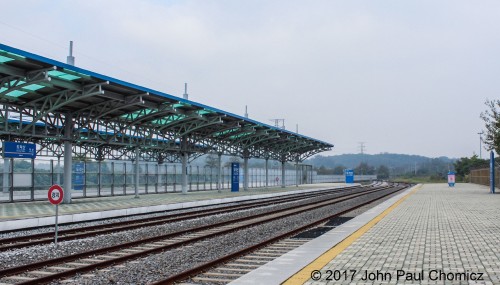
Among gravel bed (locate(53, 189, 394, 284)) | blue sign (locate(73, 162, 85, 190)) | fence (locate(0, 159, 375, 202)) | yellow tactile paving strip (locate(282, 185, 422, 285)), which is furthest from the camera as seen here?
blue sign (locate(73, 162, 85, 190))

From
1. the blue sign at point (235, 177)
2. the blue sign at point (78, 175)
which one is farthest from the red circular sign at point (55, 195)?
the blue sign at point (235, 177)

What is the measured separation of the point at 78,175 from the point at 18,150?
8.91m

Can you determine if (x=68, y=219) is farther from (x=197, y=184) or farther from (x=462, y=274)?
(x=197, y=184)

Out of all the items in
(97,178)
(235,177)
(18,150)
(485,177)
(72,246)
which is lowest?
(72,246)

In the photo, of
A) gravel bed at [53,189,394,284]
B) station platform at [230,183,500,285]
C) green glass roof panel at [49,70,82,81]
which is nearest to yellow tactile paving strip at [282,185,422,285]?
station platform at [230,183,500,285]

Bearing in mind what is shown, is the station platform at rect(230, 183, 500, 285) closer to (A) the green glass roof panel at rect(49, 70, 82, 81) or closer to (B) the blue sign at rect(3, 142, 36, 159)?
(A) the green glass roof panel at rect(49, 70, 82, 81)

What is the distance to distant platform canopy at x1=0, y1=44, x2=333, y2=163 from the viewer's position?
16625 millimetres

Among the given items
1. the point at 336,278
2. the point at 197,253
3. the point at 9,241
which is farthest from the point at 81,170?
the point at 336,278

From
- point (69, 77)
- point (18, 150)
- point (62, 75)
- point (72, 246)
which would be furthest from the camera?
point (18, 150)

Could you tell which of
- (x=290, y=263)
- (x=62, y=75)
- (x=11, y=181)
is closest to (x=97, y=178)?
(x=11, y=181)

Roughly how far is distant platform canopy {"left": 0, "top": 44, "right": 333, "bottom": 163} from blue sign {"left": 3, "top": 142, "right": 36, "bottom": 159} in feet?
2.72

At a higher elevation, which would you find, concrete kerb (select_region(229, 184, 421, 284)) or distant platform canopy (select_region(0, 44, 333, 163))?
distant platform canopy (select_region(0, 44, 333, 163))

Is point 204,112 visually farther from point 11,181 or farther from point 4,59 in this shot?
point 4,59

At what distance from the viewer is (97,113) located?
75.5 feet
